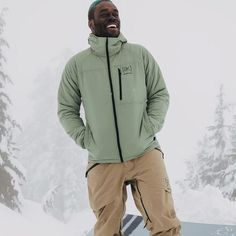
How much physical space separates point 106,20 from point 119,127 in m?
0.65

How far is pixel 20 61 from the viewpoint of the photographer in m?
30.0

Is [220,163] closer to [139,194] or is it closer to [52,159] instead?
[52,159]

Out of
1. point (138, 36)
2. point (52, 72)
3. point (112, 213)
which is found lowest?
point (138, 36)

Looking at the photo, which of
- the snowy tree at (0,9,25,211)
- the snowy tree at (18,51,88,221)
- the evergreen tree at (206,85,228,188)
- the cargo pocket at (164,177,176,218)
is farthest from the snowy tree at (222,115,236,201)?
the cargo pocket at (164,177,176,218)

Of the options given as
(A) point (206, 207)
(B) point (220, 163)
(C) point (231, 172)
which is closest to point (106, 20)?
(A) point (206, 207)

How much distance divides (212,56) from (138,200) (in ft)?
119

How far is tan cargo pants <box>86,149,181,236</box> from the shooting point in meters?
2.40

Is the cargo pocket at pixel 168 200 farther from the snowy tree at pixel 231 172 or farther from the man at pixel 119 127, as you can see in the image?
the snowy tree at pixel 231 172

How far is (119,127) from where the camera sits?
7.95 ft

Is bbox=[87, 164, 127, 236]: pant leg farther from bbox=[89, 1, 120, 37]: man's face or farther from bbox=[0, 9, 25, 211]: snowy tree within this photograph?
bbox=[0, 9, 25, 211]: snowy tree

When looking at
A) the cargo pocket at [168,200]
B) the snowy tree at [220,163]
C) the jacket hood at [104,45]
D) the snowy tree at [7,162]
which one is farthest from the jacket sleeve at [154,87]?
the snowy tree at [220,163]

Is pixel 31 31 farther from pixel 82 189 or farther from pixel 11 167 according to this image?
pixel 11 167

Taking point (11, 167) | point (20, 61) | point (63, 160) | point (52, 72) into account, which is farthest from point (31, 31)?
point (11, 167)

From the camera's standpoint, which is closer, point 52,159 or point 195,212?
point 195,212
